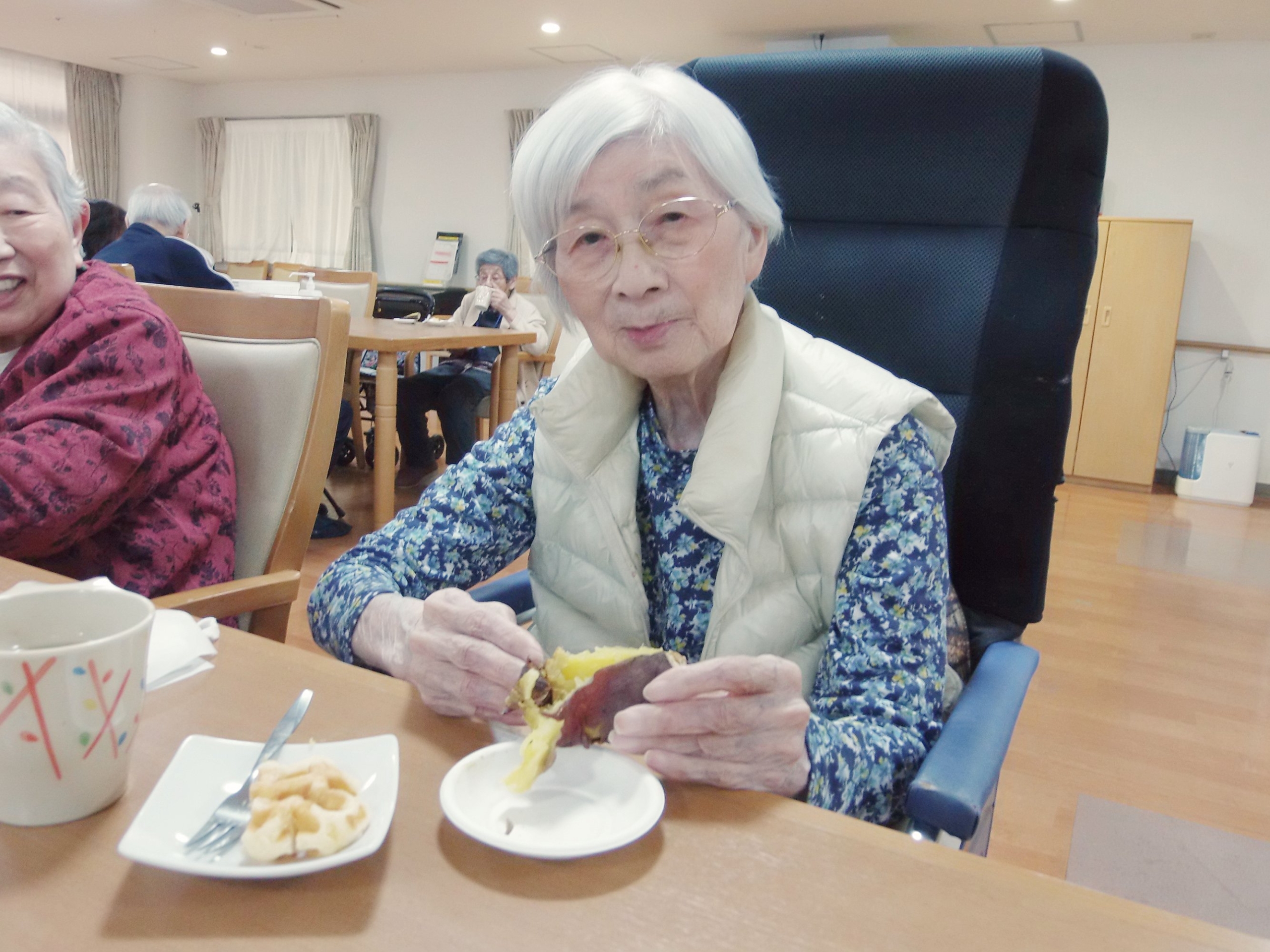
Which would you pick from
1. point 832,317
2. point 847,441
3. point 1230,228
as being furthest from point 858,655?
point 1230,228

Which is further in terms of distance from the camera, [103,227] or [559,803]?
[103,227]

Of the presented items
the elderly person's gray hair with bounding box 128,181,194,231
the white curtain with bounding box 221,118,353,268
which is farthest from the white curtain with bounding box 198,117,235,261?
the elderly person's gray hair with bounding box 128,181,194,231

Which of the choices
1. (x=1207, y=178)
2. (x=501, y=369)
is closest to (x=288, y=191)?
(x=501, y=369)

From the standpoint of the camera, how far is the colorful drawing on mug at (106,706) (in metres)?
0.50

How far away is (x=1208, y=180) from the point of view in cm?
572

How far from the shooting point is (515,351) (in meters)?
4.24

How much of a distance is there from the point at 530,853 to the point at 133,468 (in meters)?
0.89

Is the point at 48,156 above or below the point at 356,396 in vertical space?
above

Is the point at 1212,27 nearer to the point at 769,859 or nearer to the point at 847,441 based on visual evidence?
the point at 847,441

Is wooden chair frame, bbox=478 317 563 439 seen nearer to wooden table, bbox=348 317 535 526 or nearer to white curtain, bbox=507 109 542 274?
wooden table, bbox=348 317 535 526

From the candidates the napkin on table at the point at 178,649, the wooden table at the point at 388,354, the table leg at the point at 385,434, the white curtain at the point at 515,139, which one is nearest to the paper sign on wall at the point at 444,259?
the white curtain at the point at 515,139

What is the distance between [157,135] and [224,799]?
10.7m

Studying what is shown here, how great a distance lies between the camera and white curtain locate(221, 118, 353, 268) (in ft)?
29.2

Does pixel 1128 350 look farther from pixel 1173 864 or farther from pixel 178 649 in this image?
pixel 178 649
